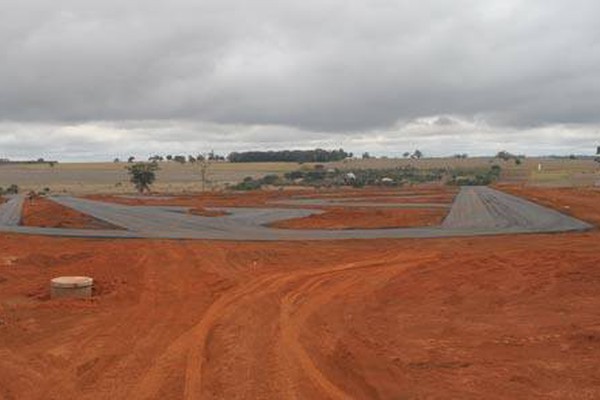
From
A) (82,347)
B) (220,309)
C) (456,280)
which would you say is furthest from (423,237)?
(82,347)

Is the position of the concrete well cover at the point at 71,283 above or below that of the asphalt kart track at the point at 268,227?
above

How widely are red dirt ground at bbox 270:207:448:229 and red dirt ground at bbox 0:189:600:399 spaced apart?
12174mm

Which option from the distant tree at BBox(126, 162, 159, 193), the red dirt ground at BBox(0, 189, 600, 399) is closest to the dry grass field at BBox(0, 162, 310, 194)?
the distant tree at BBox(126, 162, 159, 193)

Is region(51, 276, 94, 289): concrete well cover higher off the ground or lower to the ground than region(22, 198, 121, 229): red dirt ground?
higher

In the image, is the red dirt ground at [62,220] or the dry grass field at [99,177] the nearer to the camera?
the red dirt ground at [62,220]

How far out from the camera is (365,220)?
40.0m

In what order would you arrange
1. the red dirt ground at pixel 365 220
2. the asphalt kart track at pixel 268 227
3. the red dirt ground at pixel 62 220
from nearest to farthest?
the asphalt kart track at pixel 268 227 → the red dirt ground at pixel 365 220 → the red dirt ground at pixel 62 220

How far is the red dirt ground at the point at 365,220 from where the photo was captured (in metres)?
37.2

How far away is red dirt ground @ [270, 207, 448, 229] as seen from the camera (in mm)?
37219

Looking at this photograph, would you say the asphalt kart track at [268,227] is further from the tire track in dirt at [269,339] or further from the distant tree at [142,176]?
the distant tree at [142,176]

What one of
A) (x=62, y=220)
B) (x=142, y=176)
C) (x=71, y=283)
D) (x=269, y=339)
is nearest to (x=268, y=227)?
(x=62, y=220)

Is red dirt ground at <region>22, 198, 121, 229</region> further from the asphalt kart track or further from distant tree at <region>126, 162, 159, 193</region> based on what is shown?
distant tree at <region>126, 162, 159, 193</region>

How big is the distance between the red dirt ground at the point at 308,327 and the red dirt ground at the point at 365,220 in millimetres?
12174

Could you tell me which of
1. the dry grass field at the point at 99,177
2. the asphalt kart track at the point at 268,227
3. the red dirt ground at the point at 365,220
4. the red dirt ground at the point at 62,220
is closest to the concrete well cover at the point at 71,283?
the asphalt kart track at the point at 268,227
